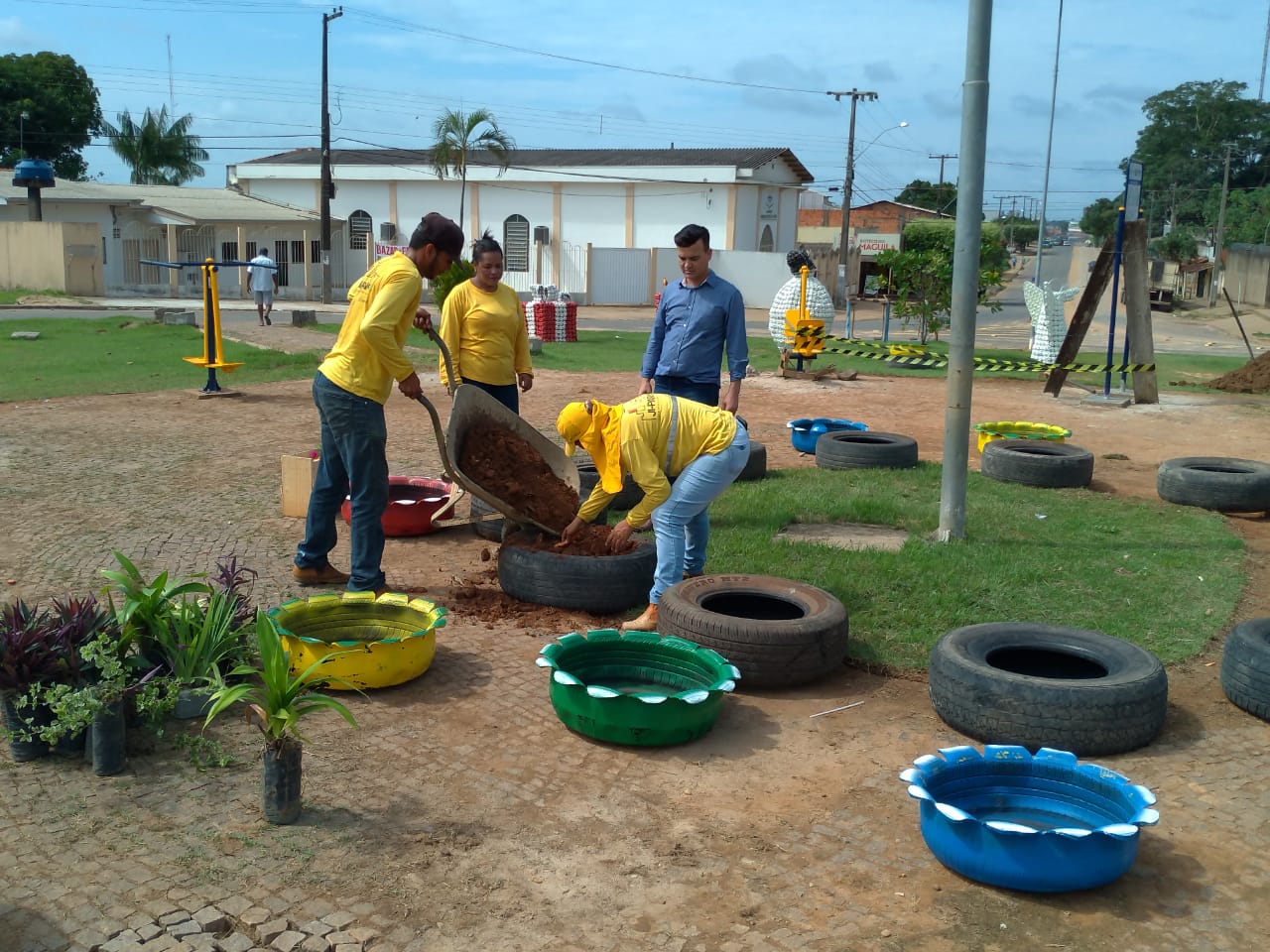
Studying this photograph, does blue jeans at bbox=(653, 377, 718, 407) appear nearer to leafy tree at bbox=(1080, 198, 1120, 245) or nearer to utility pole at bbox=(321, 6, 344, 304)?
utility pole at bbox=(321, 6, 344, 304)

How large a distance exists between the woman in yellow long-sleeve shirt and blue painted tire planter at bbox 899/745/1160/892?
4.36m

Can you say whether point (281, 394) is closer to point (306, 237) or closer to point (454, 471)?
point (454, 471)

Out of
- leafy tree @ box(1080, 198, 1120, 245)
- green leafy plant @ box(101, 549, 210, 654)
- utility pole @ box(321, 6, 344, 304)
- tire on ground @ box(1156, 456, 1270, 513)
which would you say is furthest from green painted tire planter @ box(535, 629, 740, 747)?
leafy tree @ box(1080, 198, 1120, 245)

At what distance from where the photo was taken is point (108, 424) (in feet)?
39.7

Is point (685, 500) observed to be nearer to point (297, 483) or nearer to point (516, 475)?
point (516, 475)

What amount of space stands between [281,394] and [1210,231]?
64166mm

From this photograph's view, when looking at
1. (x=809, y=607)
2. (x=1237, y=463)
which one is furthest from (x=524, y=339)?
(x=1237, y=463)

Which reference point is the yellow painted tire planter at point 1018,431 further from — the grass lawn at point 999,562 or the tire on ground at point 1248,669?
the tire on ground at point 1248,669

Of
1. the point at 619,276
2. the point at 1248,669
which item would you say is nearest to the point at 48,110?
the point at 619,276

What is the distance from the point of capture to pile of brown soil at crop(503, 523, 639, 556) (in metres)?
6.48

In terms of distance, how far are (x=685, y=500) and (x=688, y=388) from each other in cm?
161

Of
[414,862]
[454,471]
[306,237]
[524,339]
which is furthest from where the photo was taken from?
[306,237]

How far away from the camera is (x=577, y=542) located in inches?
259

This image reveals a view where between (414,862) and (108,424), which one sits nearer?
(414,862)
